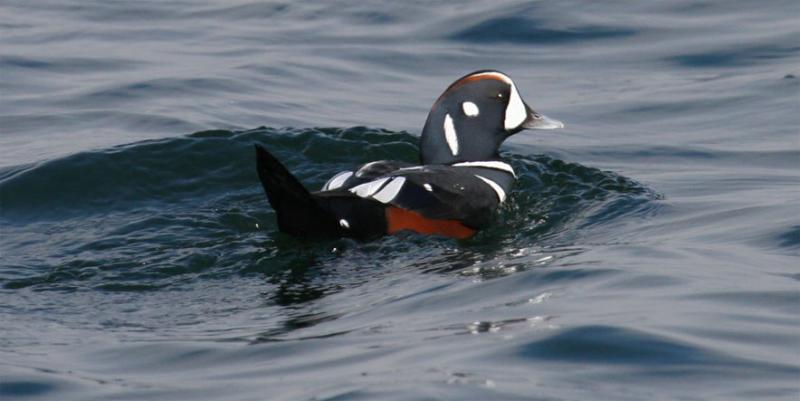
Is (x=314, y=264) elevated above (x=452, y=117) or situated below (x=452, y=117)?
below

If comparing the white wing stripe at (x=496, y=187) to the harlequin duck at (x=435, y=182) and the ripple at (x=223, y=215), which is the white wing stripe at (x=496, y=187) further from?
the ripple at (x=223, y=215)

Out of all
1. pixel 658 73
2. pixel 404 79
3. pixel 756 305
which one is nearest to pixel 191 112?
pixel 404 79

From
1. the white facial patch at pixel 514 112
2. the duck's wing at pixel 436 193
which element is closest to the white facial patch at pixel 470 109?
the white facial patch at pixel 514 112

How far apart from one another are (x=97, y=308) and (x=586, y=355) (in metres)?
2.93

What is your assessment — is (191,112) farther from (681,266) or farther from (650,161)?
(681,266)

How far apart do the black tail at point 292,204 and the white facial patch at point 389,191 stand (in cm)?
36

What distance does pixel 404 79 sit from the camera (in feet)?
48.0

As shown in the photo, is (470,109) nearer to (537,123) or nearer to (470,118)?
(470,118)

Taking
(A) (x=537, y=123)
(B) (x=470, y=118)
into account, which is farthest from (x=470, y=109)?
(A) (x=537, y=123)

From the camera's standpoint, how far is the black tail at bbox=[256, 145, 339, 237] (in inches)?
322

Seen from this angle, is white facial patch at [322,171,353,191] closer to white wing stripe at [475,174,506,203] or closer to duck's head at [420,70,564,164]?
duck's head at [420,70,564,164]

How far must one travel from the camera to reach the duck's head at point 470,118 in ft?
33.1

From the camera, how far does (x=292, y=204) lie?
8.50m

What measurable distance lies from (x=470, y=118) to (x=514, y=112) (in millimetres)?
355
